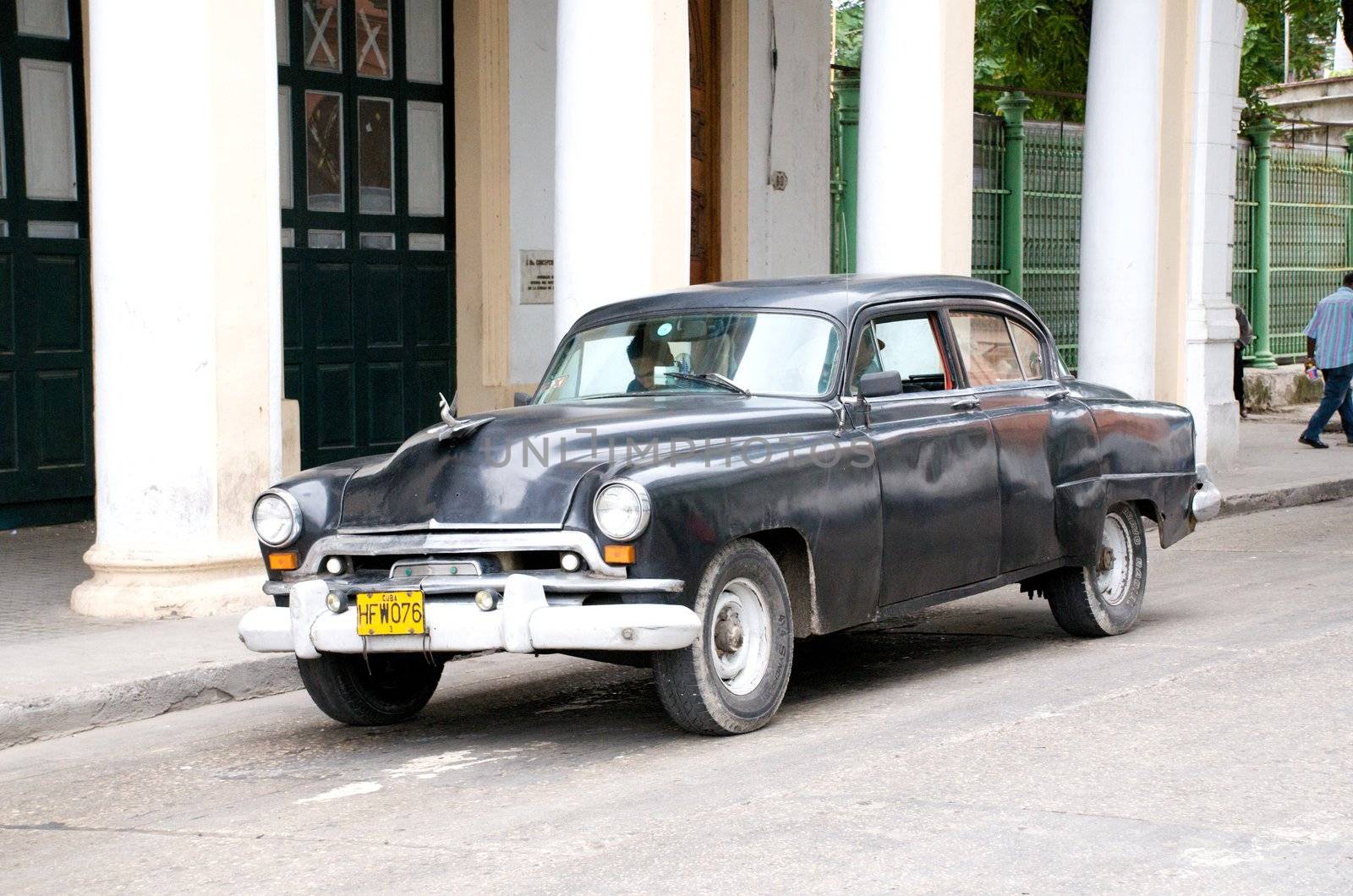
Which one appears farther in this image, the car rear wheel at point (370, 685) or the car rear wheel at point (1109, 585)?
the car rear wheel at point (1109, 585)

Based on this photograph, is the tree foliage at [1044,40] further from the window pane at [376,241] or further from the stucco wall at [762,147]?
the window pane at [376,241]

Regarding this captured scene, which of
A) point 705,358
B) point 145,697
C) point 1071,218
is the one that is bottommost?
point 145,697

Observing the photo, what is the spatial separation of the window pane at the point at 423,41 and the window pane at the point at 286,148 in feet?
4.00

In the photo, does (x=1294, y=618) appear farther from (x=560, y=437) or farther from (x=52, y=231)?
(x=52, y=231)

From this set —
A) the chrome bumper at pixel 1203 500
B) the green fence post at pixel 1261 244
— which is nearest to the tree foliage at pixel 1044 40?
the green fence post at pixel 1261 244

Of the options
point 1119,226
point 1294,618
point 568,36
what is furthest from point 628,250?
point 1119,226

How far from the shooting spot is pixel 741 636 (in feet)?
21.9

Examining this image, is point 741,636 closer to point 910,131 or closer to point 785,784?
point 785,784

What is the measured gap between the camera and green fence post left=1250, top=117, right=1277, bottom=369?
81.6 ft

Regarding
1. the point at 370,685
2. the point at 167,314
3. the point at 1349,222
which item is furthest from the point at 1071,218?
the point at 370,685

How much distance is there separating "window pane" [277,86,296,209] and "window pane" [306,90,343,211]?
170 millimetres

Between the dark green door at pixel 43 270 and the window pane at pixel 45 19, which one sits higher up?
the window pane at pixel 45 19

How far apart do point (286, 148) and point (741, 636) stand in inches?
322

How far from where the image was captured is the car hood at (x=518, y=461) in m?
6.33
